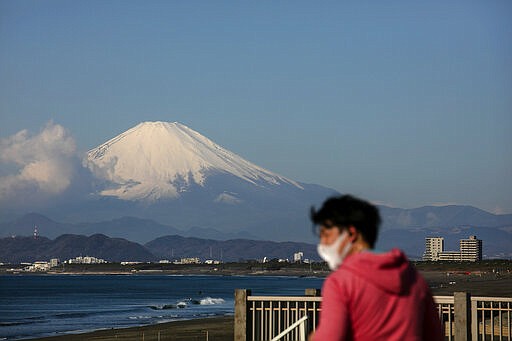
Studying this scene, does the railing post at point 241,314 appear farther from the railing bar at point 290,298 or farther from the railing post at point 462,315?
the railing post at point 462,315

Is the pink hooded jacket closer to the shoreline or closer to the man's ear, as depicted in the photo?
the man's ear

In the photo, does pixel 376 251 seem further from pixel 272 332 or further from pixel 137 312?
pixel 137 312

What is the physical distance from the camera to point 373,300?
3.97 meters

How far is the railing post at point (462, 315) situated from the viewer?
1347 cm

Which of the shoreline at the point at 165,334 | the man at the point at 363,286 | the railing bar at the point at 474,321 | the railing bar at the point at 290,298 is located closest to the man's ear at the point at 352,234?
the man at the point at 363,286

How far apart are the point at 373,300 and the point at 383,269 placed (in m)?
0.12

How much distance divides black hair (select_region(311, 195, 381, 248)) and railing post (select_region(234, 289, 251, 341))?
411 inches

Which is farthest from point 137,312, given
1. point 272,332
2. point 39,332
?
point 272,332

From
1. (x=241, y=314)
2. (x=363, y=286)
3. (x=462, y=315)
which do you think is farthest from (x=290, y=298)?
(x=363, y=286)

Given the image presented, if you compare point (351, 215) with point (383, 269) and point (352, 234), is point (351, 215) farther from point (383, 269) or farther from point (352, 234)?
point (383, 269)

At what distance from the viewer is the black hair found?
160 inches

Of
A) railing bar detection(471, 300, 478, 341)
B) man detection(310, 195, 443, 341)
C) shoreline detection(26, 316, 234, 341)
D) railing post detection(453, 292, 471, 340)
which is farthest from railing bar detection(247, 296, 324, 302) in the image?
shoreline detection(26, 316, 234, 341)

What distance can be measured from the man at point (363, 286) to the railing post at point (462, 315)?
374 inches

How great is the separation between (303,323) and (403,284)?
8.59 ft
